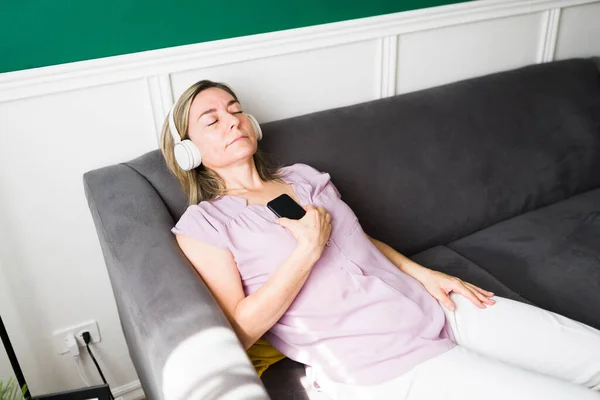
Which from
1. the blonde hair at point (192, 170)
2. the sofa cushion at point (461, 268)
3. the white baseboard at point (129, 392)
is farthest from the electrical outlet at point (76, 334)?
the sofa cushion at point (461, 268)

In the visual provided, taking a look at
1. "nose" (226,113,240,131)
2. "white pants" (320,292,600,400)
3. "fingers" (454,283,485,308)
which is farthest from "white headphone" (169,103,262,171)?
"fingers" (454,283,485,308)

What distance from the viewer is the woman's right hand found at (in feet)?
4.18

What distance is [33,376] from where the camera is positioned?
1822mm

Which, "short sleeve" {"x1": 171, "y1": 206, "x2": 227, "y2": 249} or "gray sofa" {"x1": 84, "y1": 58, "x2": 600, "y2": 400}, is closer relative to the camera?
"short sleeve" {"x1": 171, "y1": 206, "x2": 227, "y2": 249}

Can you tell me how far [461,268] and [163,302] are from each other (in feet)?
3.41

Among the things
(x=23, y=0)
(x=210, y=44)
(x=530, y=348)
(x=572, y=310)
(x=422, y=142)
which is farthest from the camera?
(x=422, y=142)

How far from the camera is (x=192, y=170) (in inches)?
59.1

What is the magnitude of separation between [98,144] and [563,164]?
171cm

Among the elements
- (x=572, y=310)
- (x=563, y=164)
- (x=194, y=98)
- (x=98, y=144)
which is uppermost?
(x=194, y=98)

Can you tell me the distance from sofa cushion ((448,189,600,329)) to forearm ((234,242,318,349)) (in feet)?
2.62

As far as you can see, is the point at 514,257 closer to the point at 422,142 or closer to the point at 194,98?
the point at 422,142

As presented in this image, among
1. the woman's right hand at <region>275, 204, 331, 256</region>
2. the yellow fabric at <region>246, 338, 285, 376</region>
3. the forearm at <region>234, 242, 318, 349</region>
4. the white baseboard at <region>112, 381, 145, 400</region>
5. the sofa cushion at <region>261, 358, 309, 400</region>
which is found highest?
the woman's right hand at <region>275, 204, 331, 256</region>

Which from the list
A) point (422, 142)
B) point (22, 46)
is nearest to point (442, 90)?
point (422, 142)

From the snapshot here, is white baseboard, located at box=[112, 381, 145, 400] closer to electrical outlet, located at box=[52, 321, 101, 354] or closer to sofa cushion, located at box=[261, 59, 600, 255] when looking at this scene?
electrical outlet, located at box=[52, 321, 101, 354]
